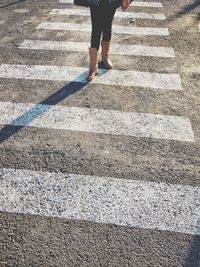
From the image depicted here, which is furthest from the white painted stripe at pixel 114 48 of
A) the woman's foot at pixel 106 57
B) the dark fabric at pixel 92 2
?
the dark fabric at pixel 92 2

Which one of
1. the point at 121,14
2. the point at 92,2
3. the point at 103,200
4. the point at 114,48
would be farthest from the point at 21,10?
the point at 103,200

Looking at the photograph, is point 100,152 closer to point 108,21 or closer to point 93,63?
point 93,63

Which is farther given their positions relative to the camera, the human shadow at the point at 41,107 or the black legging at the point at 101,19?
the black legging at the point at 101,19

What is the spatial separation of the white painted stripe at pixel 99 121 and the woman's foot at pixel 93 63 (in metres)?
0.88

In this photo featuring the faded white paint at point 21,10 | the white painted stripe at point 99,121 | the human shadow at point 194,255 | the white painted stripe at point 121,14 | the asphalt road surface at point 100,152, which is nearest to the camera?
the human shadow at point 194,255

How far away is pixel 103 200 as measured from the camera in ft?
11.7

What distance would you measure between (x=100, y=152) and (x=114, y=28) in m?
4.20

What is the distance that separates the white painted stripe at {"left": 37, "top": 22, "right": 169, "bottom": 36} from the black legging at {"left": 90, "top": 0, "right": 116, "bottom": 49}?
6.44 ft

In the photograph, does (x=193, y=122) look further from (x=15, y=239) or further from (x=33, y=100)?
(x=15, y=239)

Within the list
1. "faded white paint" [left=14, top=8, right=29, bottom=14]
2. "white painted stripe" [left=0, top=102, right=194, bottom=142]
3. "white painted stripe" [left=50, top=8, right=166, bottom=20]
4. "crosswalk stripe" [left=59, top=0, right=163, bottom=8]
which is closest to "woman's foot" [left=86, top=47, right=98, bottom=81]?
"white painted stripe" [left=0, top=102, right=194, bottom=142]

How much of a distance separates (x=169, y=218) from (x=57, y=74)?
3270 mm

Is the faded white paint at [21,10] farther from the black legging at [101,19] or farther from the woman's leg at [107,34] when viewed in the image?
the black legging at [101,19]

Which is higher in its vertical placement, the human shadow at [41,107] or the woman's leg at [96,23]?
the woman's leg at [96,23]

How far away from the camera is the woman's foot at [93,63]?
553 cm
